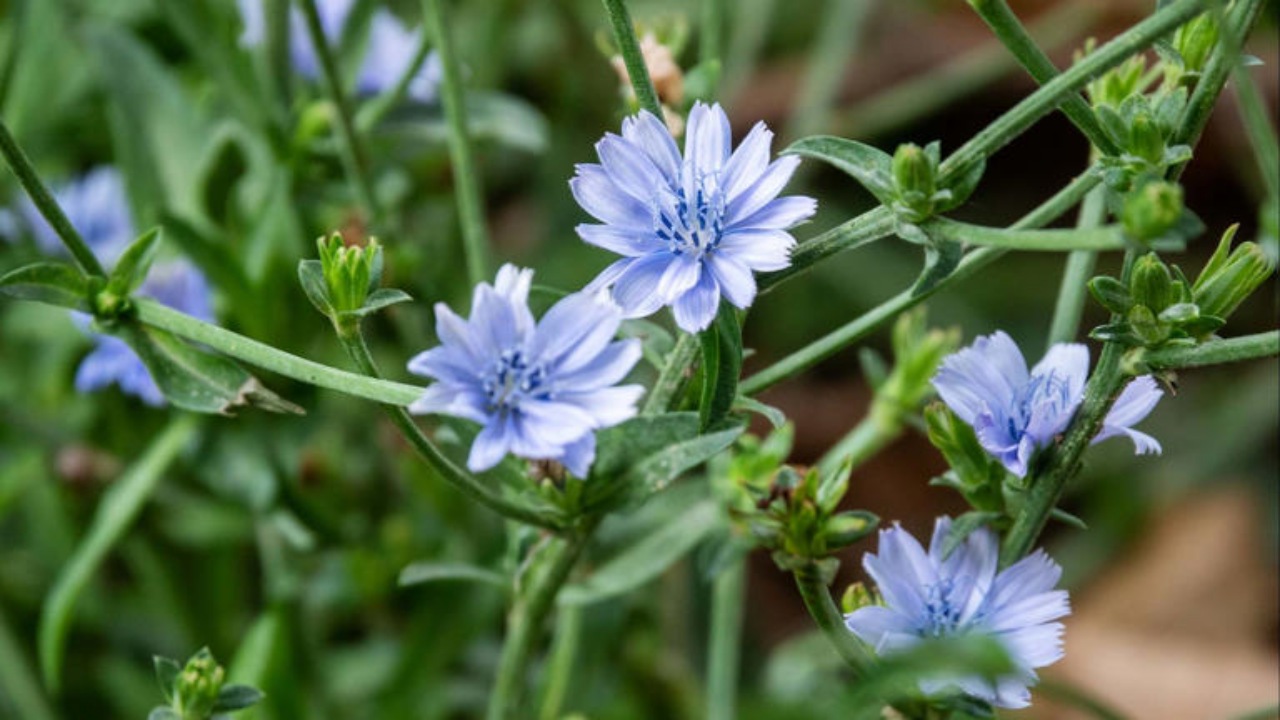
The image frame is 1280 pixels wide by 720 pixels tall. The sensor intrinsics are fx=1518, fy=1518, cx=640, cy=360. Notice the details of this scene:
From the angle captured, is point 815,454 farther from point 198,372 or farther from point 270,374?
point 198,372

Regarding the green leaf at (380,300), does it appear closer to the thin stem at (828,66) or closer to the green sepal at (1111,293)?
the green sepal at (1111,293)

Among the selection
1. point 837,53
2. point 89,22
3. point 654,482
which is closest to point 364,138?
point 89,22

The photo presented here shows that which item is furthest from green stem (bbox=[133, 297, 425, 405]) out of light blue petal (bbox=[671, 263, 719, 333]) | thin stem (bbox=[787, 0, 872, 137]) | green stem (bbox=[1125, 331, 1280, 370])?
thin stem (bbox=[787, 0, 872, 137])

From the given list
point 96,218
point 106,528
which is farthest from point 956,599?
point 96,218

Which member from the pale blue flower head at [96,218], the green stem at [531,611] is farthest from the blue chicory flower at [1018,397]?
the pale blue flower head at [96,218]

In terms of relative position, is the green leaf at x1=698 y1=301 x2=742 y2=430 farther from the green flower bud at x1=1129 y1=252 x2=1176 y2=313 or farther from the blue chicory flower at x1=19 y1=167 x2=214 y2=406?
the blue chicory flower at x1=19 y1=167 x2=214 y2=406

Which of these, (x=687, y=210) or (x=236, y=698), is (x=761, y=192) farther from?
(x=236, y=698)
